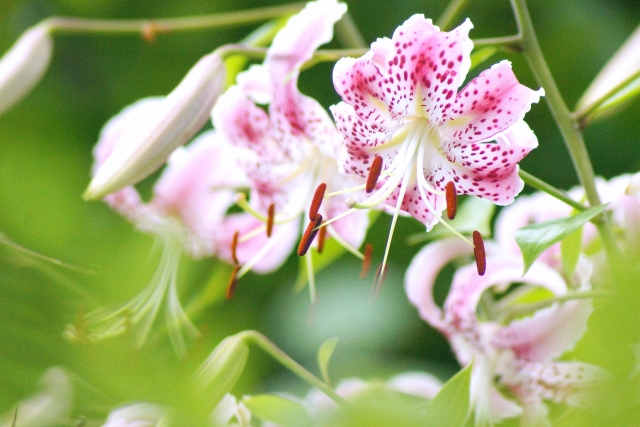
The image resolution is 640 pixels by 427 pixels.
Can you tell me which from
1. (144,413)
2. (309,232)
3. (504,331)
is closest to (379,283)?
(309,232)

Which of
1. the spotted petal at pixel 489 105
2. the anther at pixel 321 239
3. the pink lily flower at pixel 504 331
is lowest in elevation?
the pink lily flower at pixel 504 331

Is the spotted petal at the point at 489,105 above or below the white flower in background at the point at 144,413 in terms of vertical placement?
below

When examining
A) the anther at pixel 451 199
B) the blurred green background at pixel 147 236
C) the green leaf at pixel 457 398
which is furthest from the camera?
the anther at pixel 451 199

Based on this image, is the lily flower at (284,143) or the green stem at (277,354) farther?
the lily flower at (284,143)

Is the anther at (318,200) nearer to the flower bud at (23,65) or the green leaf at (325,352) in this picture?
the green leaf at (325,352)

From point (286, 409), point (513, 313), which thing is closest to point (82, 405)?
point (286, 409)

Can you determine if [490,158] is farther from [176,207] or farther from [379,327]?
[176,207]

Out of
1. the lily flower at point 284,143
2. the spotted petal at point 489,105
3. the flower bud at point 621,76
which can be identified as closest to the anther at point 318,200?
the lily flower at point 284,143
